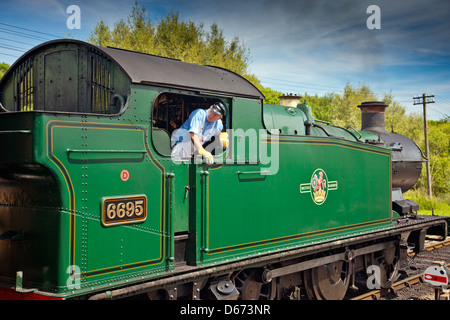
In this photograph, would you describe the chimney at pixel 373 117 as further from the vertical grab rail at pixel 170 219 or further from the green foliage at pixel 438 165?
the green foliage at pixel 438 165

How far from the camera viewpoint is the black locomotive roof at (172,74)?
4121mm

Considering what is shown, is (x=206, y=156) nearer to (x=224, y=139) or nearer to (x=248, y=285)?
(x=224, y=139)

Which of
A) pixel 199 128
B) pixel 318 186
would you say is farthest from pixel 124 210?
pixel 318 186

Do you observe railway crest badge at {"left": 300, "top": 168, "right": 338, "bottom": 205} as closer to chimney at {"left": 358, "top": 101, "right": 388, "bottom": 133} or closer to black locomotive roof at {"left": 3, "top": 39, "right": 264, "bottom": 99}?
black locomotive roof at {"left": 3, "top": 39, "right": 264, "bottom": 99}

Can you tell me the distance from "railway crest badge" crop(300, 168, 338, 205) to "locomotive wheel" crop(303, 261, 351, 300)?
1250 millimetres

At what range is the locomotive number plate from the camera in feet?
12.5

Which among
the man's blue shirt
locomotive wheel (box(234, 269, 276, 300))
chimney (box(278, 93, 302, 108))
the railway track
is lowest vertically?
the railway track

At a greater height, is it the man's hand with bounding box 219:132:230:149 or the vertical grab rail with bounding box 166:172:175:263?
the man's hand with bounding box 219:132:230:149

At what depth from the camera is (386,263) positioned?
839 centimetres

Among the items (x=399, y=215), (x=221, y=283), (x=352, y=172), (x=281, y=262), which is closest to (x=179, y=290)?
(x=221, y=283)

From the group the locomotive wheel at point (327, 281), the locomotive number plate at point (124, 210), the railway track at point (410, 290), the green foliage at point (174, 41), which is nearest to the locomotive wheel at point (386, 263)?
the railway track at point (410, 290)

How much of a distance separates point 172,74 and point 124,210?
4.87ft

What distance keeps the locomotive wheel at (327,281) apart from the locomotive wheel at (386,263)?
0.96m

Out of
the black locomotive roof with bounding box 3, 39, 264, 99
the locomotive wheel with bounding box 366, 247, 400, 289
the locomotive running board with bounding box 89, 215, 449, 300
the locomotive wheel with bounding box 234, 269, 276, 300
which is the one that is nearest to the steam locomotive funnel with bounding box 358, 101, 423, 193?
the locomotive running board with bounding box 89, 215, 449, 300
